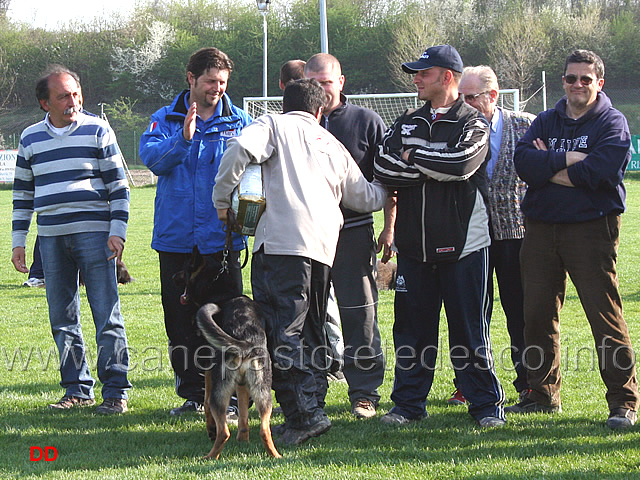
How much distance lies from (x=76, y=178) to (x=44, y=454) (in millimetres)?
1843

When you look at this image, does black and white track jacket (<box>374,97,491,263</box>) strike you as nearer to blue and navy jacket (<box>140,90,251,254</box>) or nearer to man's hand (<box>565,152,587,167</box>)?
man's hand (<box>565,152,587,167</box>)

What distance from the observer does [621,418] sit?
14.2 feet

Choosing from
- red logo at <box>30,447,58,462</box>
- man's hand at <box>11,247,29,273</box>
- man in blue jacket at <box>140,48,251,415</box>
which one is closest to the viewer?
red logo at <box>30,447,58,462</box>

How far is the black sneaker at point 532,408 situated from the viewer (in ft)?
15.7

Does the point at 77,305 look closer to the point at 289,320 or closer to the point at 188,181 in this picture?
the point at 188,181

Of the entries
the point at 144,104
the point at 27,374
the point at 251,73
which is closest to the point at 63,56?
the point at 144,104

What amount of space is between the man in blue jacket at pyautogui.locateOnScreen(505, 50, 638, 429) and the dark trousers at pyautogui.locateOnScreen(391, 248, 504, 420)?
42 centimetres

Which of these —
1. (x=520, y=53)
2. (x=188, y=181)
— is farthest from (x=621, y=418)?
(x=520, y=53)

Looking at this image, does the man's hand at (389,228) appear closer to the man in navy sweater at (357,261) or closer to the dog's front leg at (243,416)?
the man in navy sweater at (357,261)

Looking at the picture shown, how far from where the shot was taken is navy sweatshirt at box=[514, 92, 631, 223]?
4.23 metres

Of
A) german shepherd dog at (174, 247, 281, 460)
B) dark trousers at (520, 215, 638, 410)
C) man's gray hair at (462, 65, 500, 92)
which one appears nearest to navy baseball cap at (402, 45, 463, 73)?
man's gray hair at (462, 65, 500, 92)

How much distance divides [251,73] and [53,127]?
51812 mm

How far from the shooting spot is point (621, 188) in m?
4.40

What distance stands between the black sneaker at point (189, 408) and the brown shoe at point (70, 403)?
2.10 ft
